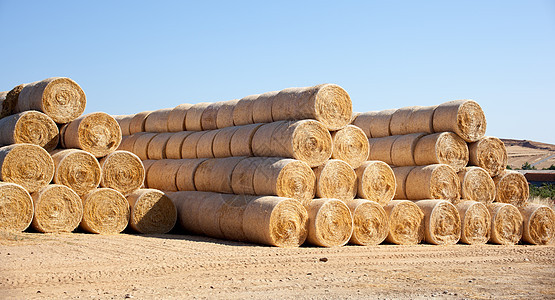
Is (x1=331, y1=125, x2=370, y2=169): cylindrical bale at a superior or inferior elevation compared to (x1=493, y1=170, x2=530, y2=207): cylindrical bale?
superior

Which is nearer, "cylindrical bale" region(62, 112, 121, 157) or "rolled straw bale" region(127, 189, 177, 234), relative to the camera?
"cylindrical bale" region(62, 112, 121, 157)

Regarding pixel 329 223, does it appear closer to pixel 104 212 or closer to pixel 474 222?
pixel 474 222

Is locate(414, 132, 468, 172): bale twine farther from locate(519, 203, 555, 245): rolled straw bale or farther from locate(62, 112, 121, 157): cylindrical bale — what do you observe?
locate(62, 112, 121, 157): cylindrical bale

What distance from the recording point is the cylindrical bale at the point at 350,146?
10766 millimetres

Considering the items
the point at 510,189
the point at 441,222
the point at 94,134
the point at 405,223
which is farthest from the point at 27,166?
the point at 510,189

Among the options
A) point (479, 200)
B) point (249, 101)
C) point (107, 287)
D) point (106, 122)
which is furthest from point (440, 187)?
point (107, 287)

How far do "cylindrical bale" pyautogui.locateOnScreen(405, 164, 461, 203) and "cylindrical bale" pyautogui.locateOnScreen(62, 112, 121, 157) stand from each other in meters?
5.69

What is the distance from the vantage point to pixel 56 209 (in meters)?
10.2

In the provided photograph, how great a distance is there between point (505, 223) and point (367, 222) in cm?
310

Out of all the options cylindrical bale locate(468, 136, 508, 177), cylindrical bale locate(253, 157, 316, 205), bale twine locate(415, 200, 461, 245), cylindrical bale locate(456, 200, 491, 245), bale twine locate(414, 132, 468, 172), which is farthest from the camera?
cylindrical bale locate(468, 136, 508, 177)

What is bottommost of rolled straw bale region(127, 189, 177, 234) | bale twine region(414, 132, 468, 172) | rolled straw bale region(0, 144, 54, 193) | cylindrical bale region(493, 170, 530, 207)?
rolled straw bale region(127, 189, 177, 234)

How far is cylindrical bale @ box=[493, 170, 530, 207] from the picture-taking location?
1212 centimetres

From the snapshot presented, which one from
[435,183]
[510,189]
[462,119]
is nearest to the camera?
[435,183]

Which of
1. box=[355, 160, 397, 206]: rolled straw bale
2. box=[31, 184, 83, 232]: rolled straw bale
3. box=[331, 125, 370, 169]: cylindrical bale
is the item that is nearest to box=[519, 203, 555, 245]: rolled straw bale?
box=[355, 160, 397, 206]: rolled straw bale
